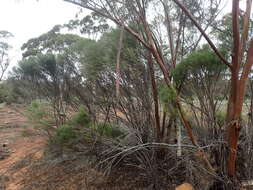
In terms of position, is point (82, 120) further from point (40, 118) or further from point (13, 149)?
point (13, 149)

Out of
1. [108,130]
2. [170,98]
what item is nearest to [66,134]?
[108,130]

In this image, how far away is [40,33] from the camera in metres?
16.7

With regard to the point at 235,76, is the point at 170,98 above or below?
below

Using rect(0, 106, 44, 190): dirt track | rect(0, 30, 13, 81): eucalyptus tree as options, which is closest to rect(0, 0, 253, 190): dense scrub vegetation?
rect(0, 106, 44, 190): dirt track

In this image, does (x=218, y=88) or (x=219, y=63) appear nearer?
(x=219, y=63)

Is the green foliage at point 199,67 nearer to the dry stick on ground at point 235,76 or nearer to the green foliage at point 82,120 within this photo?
the dry stick on ground at point 235,76

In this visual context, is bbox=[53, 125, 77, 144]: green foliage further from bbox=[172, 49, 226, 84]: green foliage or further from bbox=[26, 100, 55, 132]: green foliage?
bbox=[172, 49, 226, 84]: green foliage

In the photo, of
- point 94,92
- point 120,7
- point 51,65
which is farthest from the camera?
point 51,65

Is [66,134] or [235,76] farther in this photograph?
[66,134]

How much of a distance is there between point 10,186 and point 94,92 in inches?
123

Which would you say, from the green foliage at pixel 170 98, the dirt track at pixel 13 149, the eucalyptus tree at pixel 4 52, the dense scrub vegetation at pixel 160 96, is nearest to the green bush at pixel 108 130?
the dense scrub vegetation at pixel 160 96

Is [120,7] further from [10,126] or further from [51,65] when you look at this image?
[10,126]

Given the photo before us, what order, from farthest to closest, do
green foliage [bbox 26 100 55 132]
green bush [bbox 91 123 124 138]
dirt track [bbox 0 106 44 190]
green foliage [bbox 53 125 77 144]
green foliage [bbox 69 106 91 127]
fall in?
green foliage [bbox 26 100 55 132], dirt track [bbox 0 106 44 190], green foliage [bbox 69 106 91 127], green foliage [bbox 53 125 77 144], green bush [bbox 91 123 124 138]

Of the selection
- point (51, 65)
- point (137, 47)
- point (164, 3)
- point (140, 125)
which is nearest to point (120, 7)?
point (137, 47)
